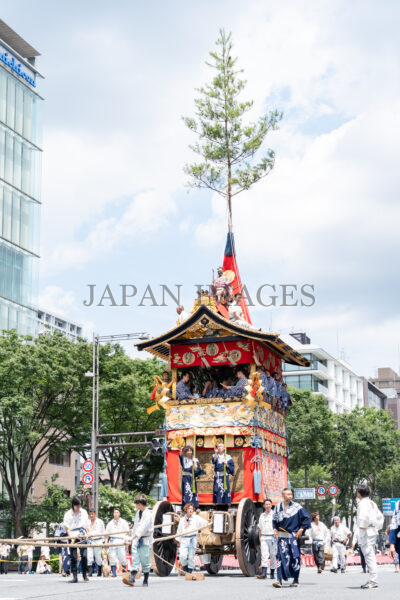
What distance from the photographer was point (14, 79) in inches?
2137

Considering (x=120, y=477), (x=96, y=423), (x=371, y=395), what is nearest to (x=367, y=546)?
(x=96, y=423)

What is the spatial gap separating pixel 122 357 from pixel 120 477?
30.6 feet

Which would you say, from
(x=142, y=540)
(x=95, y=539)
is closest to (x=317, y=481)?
(x=95, y=539)

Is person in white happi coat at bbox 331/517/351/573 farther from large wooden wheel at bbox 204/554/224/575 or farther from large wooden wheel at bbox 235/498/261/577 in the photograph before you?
large wooden wheel at bbox 235/498/261/577

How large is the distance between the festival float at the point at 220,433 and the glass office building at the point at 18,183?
108 ft

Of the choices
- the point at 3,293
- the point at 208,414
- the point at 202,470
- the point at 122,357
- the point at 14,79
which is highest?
the point at 14,79

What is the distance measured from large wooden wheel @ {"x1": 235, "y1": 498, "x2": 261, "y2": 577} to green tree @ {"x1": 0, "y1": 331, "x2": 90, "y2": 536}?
1738 cm

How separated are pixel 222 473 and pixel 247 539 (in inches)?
55.4

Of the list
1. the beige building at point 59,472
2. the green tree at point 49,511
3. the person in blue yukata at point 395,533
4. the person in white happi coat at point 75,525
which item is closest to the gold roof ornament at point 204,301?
the person in white happi coat at point 75,525

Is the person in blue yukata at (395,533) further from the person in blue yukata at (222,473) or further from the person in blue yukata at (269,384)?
the person in blue yukata at (269,384)

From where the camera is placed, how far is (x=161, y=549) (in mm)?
16906

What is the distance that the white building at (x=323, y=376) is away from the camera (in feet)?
268

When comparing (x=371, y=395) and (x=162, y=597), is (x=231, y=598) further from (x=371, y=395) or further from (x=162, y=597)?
(x=371, y=395)

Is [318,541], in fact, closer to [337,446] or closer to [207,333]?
[207,333]
